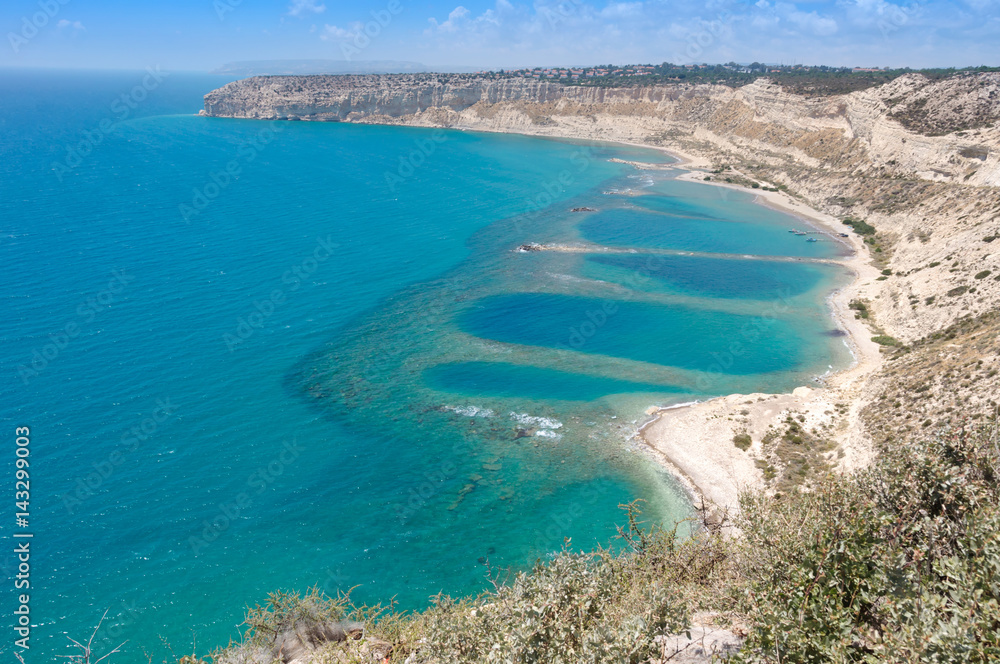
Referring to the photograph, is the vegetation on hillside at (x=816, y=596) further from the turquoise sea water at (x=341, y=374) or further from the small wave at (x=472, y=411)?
the small wave at (x=472, y=411)

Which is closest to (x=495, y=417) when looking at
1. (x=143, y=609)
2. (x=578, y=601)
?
(x=143, y=609)

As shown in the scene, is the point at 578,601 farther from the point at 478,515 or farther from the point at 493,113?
the point at 493,113


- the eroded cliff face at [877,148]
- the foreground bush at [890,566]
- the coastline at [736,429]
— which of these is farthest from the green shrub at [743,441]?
Answer: the eroded cliff face at [877,148]

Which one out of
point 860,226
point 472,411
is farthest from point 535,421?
point 860,226

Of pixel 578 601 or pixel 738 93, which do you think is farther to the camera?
pixel 738 93

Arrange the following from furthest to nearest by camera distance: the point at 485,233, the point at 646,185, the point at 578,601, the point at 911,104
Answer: the point at 646,185 < the point at 911,104 < the point at 485,233 < the point at 578,601

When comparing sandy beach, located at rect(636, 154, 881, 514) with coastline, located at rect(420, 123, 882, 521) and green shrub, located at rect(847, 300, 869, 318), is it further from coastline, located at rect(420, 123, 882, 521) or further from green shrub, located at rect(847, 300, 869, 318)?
green shrub, located at rect(847, 300, 869, 318)

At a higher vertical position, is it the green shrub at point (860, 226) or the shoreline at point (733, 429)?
the green shrub at point (860, 226)
